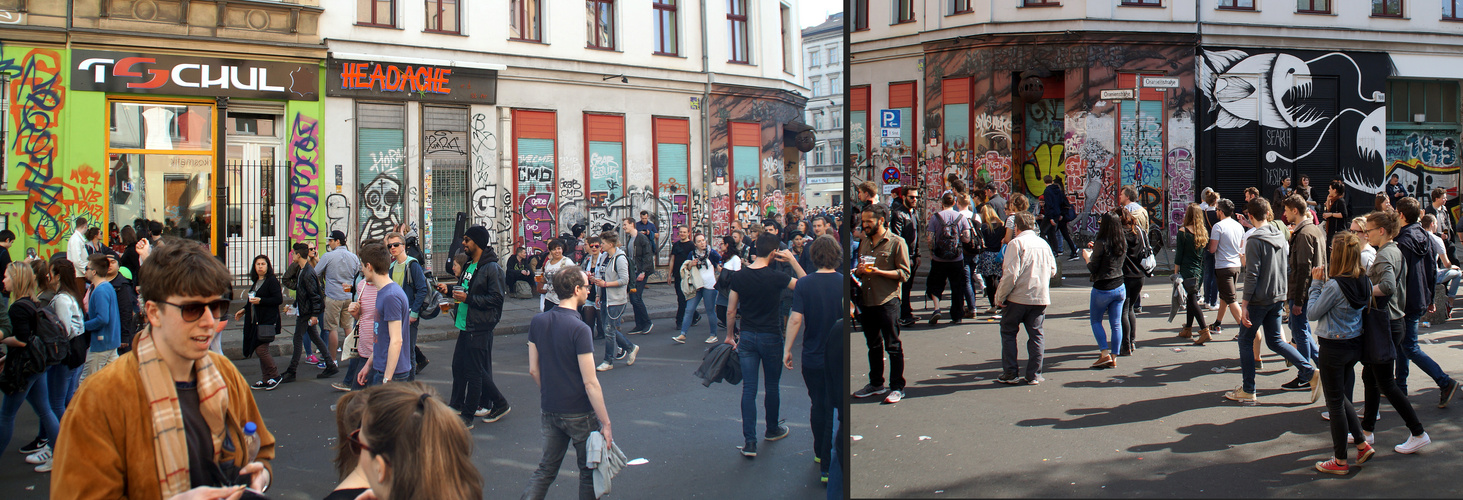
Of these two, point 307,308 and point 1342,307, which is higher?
point 1342,307

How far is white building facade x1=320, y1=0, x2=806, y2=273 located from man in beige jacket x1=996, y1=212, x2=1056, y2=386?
1.84 metres

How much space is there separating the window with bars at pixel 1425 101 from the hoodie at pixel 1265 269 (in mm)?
9653

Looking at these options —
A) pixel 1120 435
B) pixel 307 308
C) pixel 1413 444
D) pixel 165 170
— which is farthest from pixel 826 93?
pixel 165 170

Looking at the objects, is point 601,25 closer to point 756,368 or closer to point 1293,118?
point 756,368

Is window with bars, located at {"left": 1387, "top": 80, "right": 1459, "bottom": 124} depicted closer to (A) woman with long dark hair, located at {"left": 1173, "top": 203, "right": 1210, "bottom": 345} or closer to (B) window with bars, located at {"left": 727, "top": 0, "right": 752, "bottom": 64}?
(A) woman with long dark hair, located at {"left": 1173, "top": 203, "right": 1210, "bottom": 345}

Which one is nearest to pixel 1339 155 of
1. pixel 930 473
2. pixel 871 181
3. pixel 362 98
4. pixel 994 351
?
pixel 994 351

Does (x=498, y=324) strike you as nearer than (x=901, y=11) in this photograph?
No

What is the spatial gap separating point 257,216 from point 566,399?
5644 millimetres

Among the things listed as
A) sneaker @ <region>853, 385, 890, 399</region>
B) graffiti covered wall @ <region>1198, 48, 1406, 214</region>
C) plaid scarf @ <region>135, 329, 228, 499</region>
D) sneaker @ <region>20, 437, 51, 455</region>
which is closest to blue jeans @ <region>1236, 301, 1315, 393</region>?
sneaker @ <region>853, 385, 890, 399</region>

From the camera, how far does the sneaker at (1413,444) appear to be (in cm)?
412

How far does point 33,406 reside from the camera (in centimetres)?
457

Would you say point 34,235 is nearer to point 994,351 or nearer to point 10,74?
point 10,74

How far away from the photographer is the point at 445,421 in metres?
1.88

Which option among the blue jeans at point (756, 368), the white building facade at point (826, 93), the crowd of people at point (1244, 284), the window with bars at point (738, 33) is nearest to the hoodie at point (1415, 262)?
the crowd of people at point (1244, 284)
